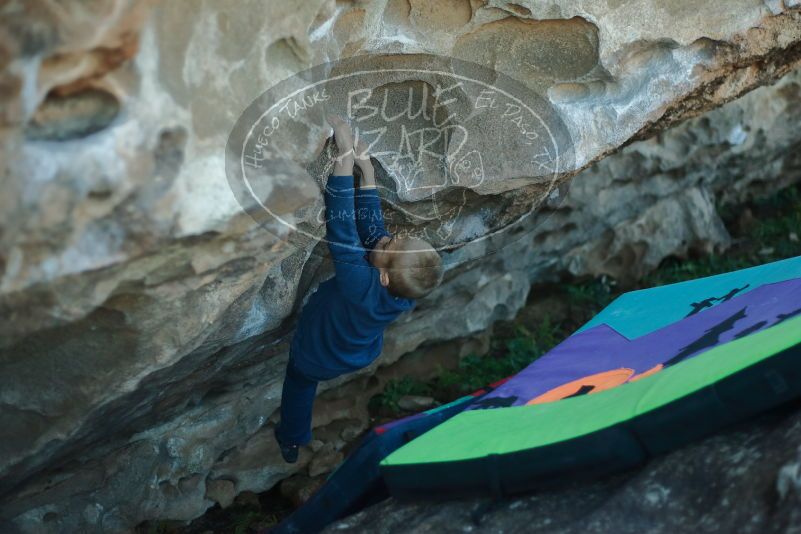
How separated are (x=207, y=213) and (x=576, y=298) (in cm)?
255

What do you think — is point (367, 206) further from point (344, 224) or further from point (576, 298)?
→ point (576, 298)

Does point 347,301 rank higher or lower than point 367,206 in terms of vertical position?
lower

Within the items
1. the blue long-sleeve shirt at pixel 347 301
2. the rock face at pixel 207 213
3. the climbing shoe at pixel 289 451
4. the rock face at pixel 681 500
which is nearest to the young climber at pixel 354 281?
the blue long-sleeve shirt at pixel 347 301

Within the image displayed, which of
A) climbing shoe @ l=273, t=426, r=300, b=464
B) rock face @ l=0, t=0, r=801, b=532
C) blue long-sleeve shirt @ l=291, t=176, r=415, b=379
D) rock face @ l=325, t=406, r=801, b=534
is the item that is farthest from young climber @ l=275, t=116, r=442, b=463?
rock face @ l=325, t=406, r=801, b=534

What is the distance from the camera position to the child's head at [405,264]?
2324 mm

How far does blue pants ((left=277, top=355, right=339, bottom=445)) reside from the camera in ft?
8.71

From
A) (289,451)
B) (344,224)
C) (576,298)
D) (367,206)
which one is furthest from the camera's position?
(576,298)

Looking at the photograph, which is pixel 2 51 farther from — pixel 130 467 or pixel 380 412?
pixel 380 412

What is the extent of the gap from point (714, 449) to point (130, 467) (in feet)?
5.64

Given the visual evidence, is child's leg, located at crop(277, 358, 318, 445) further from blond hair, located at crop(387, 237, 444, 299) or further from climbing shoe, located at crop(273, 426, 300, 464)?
blond hair, located at crop(387, 237, 444, 299)

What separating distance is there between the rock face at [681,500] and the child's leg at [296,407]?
0.75 metres

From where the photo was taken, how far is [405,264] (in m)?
2.32

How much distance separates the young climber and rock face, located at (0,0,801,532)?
149mm

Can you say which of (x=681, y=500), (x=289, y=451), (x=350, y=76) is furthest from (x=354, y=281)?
(x=681, y=500)
